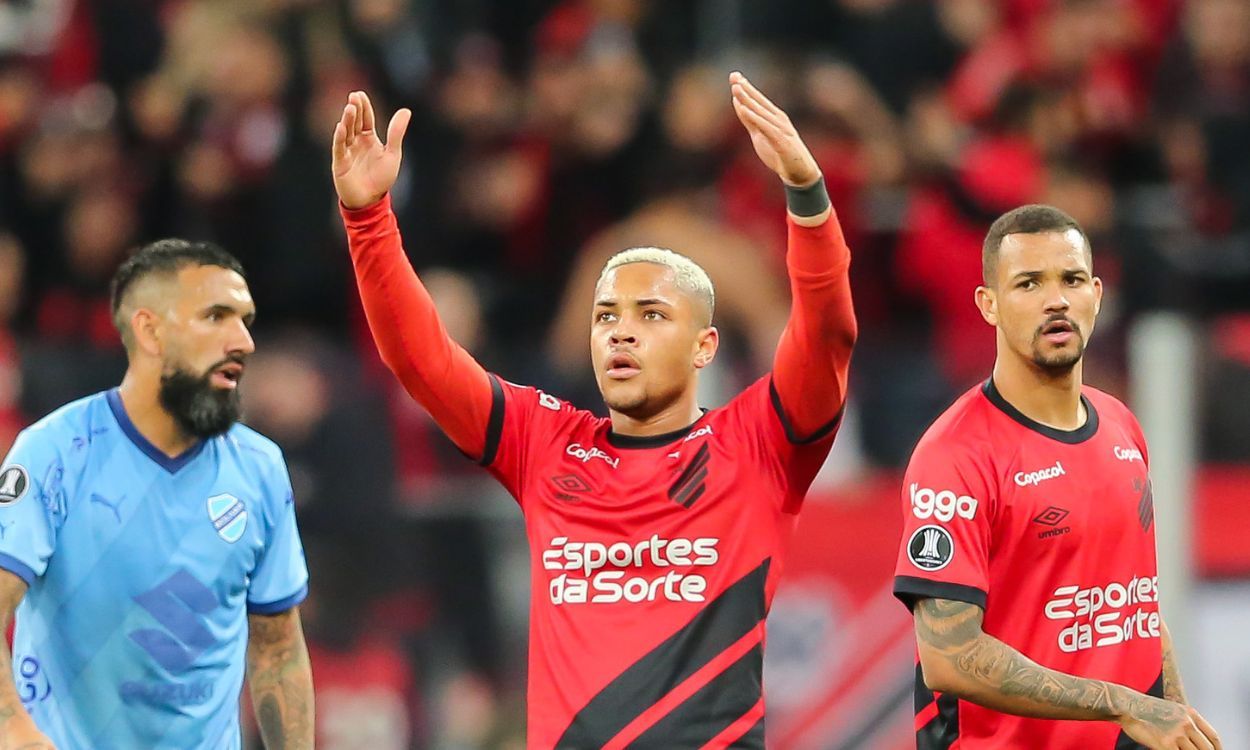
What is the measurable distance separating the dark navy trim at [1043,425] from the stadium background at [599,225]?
3.15 metres

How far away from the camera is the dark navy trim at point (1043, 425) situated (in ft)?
19.7

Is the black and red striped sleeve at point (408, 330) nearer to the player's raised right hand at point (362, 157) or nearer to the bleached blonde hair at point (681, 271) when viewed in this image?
the player's raised right hand at point (362, 157)

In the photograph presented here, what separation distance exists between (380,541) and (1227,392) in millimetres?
3790

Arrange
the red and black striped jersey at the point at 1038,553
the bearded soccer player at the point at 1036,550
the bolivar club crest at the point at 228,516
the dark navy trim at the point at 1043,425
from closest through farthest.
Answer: the bearded soccer player at the point at 1036,550 → the red and black striped jersey at the point at 1038,553 → the dark navy trim at the point at 1043,425 → the bolivar club crest at the point at 228,516

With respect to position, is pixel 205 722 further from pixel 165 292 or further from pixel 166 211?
pixel 166 211

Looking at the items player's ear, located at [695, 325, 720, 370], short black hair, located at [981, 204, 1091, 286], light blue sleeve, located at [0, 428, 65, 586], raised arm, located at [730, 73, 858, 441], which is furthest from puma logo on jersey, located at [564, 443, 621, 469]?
light blue sleeve, located at [0, 428, 65, 586]

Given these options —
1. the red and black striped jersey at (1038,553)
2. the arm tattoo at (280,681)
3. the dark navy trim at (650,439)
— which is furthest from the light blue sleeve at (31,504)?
the red and black striped jersey at (1038,553)

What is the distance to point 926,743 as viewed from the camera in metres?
6.13

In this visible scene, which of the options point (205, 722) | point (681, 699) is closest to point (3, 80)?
point (205, 722)

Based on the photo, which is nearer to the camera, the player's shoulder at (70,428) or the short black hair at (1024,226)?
the short black hair at (1024,226)

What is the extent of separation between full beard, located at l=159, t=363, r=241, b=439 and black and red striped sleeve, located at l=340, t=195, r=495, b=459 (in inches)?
24.1

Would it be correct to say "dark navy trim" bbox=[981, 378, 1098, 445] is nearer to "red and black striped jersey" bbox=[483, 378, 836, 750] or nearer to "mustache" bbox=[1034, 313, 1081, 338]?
"mustache" bbox=[1034, 313, 1081, 338]

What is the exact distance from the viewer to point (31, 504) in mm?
6316

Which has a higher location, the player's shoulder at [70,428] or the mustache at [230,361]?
the mustache at [230,361]
